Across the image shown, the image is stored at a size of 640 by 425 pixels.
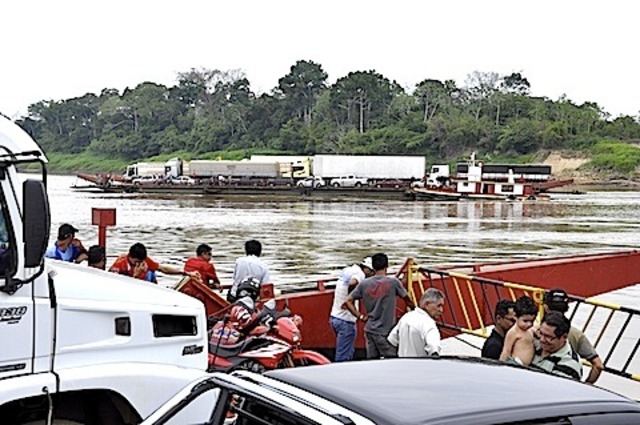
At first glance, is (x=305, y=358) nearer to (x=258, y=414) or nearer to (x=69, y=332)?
(x=69, y=332)

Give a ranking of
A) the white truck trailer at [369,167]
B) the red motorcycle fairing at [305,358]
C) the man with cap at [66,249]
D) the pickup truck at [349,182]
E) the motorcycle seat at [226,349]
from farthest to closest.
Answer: the white truck trailer at [369,167]
the pickup truck at [349,182]
the man with cap at [66,249]
the red motorcycle fairing at [305,358]
the motorcycle seat at [226,349]

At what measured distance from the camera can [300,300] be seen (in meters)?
9.73

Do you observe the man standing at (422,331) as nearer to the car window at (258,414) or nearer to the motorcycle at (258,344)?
the motorcycle at (258,344)

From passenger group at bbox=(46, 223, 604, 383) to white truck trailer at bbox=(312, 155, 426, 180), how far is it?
3185 inches

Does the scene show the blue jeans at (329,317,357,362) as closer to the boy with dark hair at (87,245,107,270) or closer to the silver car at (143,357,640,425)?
the boy with dark hair at (87,245,107,270)

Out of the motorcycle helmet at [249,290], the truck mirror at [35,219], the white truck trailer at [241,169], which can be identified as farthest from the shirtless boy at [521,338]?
the white truck trailer at [241,169]

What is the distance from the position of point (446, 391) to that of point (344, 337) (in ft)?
20.6

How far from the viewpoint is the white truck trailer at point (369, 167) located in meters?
91.4

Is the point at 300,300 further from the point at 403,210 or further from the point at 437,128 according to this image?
the point at 437,128

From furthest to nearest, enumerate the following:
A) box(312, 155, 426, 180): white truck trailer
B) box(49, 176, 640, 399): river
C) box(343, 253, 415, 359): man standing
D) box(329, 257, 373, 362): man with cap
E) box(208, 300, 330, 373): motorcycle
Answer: box(312, 155, 426, 180): white truck trailer
box(49, 176, 640, 399): river
box(329, 257, 373, 362): man with cap
box(343, 253, 415, 359): man standing
box(208, 300, 330, 373): motorcycle

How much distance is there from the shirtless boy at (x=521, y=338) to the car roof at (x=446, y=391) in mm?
2557

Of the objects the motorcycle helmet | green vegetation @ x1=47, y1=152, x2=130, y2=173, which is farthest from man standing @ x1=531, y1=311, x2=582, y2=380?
green vegetation @ x1=47, y1=152, x2=130, y2=173

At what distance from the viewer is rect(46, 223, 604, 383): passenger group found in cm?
625

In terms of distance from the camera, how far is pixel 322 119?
146 metres
